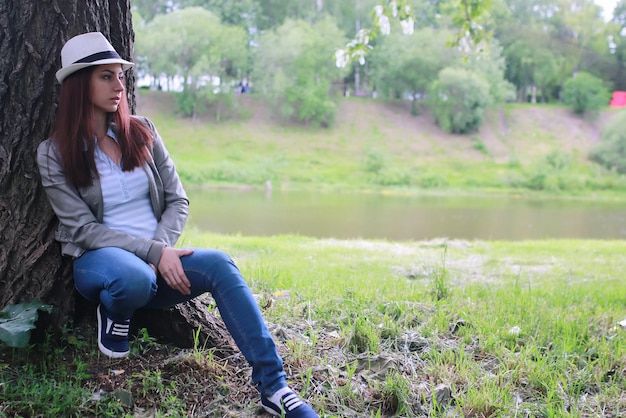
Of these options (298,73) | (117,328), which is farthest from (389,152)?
(117,328)

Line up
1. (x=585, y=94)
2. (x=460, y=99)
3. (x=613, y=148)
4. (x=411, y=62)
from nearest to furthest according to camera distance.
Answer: (x=613, y=148), (x=460, y=99), (x=411, y=62), (x=585, y=94)

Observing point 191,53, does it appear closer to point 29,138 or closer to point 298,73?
point 298,73

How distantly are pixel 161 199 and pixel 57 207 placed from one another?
501 millimetres

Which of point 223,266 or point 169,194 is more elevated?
point 169,194

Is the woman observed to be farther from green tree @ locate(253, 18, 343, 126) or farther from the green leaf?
green tree @ locate(253, 18, 343, 126)

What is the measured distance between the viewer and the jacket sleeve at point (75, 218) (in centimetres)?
269

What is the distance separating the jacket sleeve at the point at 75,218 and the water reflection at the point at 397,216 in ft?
38.3

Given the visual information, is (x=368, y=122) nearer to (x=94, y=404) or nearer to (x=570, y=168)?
(x=570, y=168)

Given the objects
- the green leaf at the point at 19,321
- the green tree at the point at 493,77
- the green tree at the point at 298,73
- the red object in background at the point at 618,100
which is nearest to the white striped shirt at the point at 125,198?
the green leaf at the point at 19,321

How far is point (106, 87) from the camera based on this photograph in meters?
2.82

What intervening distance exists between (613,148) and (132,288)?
42880 millimetres

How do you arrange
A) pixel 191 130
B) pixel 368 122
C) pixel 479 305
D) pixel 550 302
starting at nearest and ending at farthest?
1. pixel 479 305
2. pixel 550 302
3. pixel 191 130
4. pixel 368 122

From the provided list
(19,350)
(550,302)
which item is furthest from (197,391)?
(550,302)

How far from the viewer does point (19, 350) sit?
2645 millimetres
